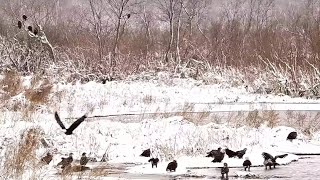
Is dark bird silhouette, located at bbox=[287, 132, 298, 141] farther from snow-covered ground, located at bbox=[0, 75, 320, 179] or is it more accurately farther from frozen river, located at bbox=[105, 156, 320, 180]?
frozen river, located at bbox=[105, 156, 320, 180]

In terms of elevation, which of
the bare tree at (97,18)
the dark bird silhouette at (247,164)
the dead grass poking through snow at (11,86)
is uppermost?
the bare tree at (97,18)

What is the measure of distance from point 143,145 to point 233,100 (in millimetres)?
11518

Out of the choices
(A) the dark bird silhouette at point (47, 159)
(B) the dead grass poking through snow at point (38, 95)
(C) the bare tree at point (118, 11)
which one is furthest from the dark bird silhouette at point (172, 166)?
(C) the bare tree at point (118, 11)

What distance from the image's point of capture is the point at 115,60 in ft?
101

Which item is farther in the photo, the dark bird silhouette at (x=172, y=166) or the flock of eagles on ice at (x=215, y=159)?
the dark bird silhouette at (x=172, y=166)

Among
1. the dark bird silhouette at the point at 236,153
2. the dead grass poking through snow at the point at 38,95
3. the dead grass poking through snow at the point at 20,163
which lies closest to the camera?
the dead grass poking through snow at the point at 20,163

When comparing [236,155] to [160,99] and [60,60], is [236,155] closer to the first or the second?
[160,99]

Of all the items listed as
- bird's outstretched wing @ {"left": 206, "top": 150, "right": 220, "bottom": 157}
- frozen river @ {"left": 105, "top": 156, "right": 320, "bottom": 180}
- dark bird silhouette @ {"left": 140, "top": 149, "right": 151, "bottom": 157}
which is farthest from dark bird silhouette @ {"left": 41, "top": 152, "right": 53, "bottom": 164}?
bird's outstretched wing @ {"left": 206, "top": 150, "right": 220, "bottom": 157}

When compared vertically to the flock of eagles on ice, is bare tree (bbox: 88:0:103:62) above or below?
above

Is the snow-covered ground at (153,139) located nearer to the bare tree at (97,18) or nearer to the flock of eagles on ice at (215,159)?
the flock of eagles on ice at (215,159)

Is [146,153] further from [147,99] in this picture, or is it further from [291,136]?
[147,99]

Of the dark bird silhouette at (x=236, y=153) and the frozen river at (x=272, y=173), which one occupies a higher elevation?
the dark bird silhouette at (x=236, y=153)

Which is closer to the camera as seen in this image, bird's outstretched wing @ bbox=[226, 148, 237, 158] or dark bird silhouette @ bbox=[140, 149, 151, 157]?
bird's outstretched wing @ bbox=[226, 148, 237, 158]

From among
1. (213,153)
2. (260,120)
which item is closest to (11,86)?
(260,120)
